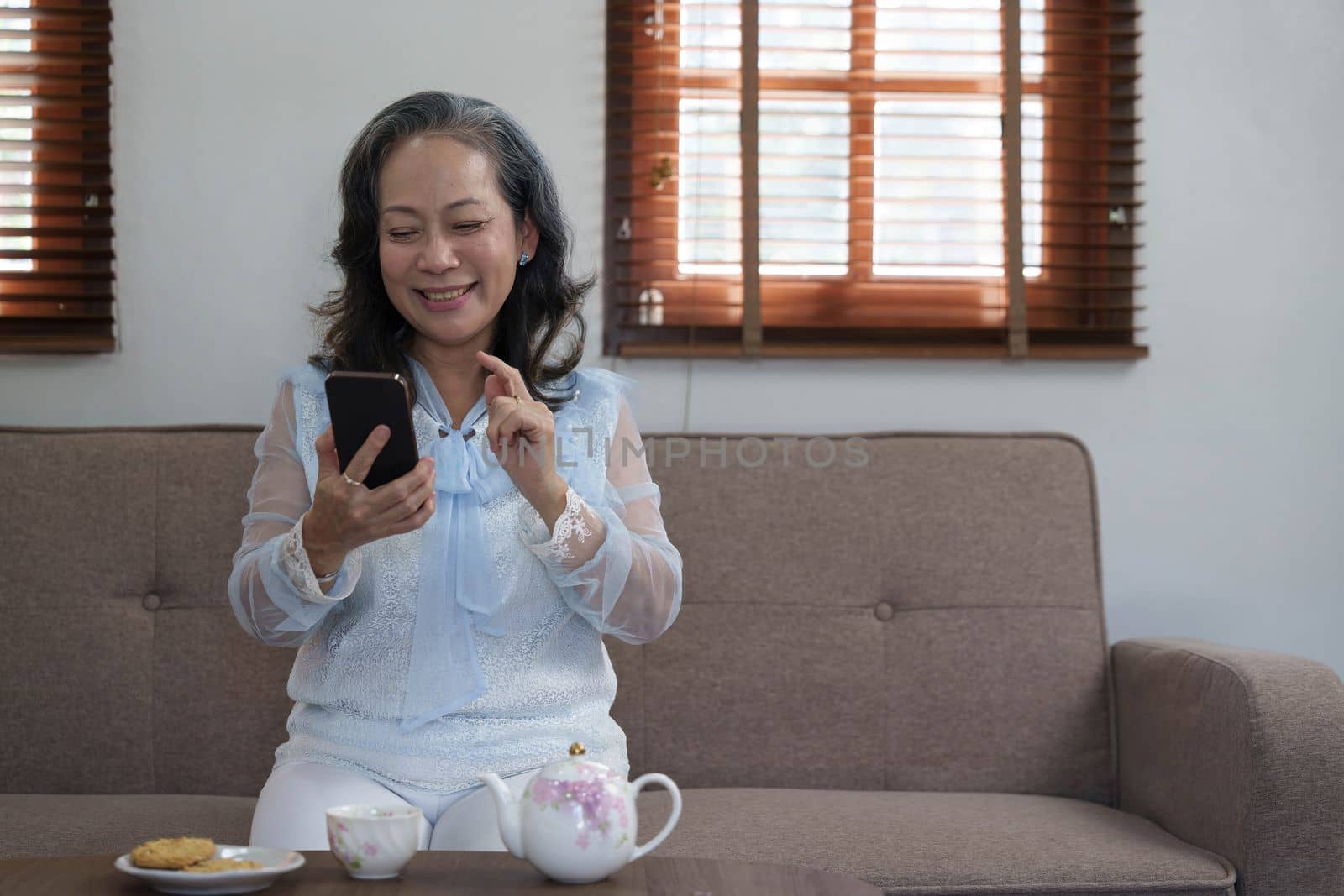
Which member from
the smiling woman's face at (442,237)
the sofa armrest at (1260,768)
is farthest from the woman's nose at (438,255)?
the sofa armrest at (1260,768)

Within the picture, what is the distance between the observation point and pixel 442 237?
1.48m

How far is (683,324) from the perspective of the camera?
2.24 m

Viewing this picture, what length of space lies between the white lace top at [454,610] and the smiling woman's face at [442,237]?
13 cm

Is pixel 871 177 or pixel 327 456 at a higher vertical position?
pixel 871 177

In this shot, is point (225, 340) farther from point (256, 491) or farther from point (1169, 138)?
point (1169, 138)

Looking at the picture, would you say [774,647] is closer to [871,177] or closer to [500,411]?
[500,411]

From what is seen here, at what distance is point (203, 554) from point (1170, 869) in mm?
1420

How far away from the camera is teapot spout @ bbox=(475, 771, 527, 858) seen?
977 mm

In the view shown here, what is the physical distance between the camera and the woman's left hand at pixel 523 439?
128 centimetres

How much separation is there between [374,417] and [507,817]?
0.40 meters

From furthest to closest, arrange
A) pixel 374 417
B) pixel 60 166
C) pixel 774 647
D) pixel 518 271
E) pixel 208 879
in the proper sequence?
1. pixel 60 166
2. pixel 774 647
3. pixel 518 271
4. pixel 374 417
5. pixel 208 879

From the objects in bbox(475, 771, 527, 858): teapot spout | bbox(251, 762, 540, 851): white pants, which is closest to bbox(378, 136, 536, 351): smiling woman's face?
bbox(251, 762, 540, 851): white pants

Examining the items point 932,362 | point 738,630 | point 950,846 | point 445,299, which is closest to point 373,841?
point 445,299

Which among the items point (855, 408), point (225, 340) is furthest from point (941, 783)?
point (225, 340)
